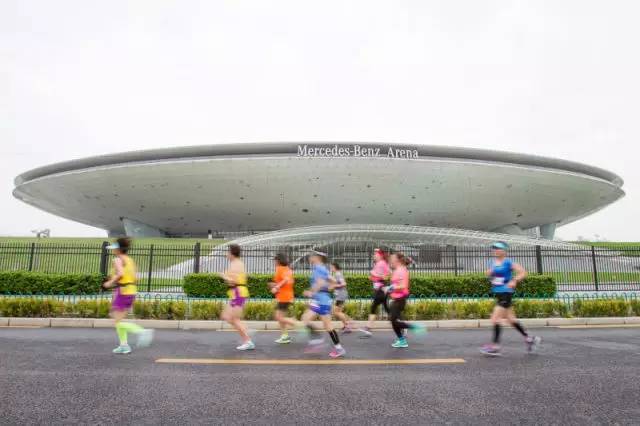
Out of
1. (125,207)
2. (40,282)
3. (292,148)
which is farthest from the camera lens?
(125,207)

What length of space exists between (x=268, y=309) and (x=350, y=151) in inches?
950

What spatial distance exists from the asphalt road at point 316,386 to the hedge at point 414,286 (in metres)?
7.31

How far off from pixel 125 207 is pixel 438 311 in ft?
132

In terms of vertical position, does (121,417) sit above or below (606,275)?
below

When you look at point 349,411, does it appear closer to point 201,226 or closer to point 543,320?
point 543,320

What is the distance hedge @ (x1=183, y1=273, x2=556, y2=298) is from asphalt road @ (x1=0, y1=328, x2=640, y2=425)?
7.31 meters

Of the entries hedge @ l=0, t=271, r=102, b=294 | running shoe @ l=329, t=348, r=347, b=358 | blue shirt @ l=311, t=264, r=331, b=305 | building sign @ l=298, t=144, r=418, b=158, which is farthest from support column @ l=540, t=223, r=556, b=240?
running shoe @ l=329, t=348, r=347, b=358

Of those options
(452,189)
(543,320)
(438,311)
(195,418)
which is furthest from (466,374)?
(452,189)

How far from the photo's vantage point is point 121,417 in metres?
3.37

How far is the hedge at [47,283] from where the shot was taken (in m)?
14.0

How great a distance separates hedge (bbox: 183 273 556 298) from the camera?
14023 millimetres

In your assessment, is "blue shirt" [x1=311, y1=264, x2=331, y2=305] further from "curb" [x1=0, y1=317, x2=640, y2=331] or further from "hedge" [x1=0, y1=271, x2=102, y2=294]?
"hedge" [x1=0, y1=271, x2=102, y2=294]

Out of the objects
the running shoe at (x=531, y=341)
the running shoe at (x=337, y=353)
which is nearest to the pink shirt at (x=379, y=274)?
the running shoe at (x=337, y=353)

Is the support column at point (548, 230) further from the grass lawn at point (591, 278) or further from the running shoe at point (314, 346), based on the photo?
the running shoe at point (314, 346)
